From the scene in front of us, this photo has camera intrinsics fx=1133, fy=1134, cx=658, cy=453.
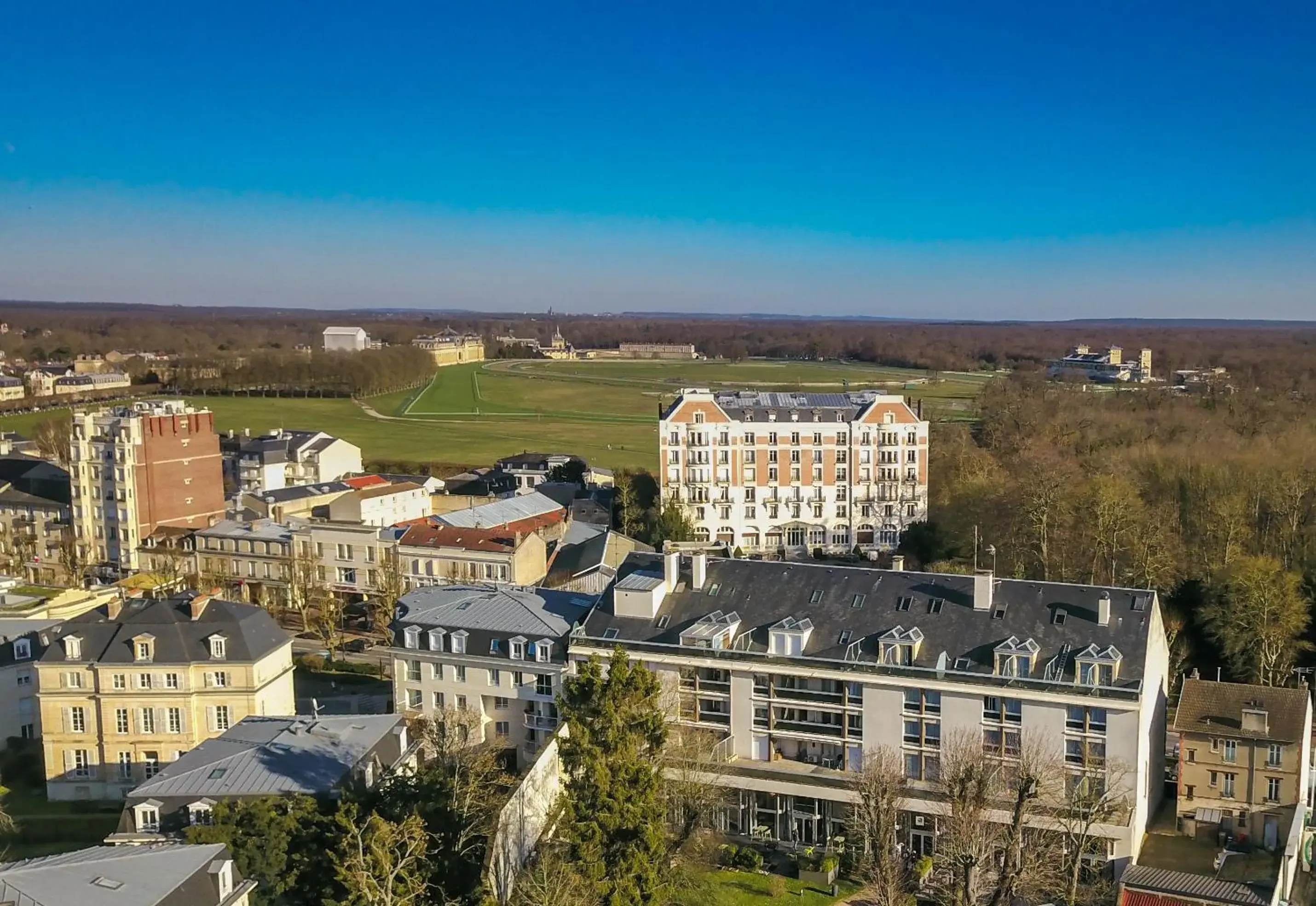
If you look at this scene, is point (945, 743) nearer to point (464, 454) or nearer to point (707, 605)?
point (707, 605)

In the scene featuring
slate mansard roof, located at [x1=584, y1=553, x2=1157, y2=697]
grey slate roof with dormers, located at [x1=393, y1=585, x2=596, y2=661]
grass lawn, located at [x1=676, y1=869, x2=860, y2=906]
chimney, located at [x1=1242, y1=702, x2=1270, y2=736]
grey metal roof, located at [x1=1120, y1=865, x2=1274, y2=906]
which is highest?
slate mansard roof, located at [x1=584, y1=553, x2=1157, y2=697]

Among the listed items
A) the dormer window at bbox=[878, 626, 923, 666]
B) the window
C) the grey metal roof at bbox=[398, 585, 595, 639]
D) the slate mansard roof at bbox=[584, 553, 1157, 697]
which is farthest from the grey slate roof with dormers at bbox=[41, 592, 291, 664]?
the window

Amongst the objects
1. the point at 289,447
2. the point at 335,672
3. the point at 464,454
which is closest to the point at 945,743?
the point at 335,672

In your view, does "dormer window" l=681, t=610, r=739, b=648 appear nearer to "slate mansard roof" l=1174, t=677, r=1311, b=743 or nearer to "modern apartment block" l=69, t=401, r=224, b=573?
"slate mansard roof" l=1174, t=677, r=1311, b=743

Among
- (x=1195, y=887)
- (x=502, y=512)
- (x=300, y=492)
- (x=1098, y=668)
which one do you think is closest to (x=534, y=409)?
(x=300, y=492)

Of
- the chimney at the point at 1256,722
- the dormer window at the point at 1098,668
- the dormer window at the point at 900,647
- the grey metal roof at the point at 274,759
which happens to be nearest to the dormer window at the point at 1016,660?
the dormer window at the point at 1098,668

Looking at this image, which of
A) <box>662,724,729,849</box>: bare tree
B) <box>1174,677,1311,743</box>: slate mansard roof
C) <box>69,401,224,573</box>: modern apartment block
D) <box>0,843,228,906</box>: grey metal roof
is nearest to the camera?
<box>0,843,228,906</box>: grey metal roof

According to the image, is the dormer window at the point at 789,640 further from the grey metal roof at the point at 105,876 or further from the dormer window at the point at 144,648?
the dormer window at the point at 144,648

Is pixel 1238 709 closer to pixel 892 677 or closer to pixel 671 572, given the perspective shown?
pixel 892 677
